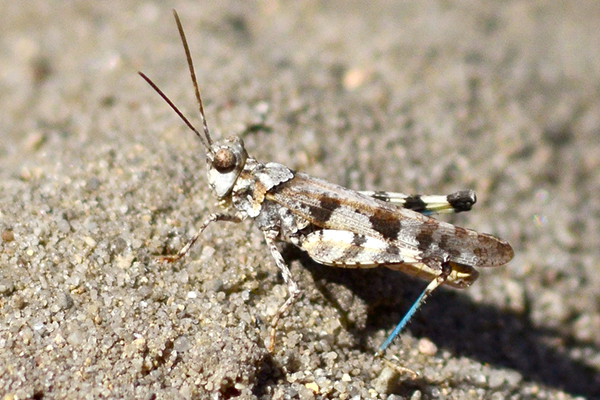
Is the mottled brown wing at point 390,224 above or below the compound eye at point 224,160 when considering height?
above

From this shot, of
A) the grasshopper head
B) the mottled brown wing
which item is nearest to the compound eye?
the grasshopper head

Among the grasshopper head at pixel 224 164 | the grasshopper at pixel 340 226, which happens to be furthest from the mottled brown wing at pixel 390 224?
the grasshopper head at pixel 224 164

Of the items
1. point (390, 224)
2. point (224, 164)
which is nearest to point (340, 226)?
point (390, 224)

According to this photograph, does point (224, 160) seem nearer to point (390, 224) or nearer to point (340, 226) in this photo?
point (340, 226)

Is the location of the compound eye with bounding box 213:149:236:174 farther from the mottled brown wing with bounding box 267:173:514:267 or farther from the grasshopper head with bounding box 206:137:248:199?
the mottled brown wing with bounding box 267:173:514:267

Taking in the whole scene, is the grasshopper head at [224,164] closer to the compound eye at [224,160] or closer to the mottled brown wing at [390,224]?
the compound eye at [224,160]

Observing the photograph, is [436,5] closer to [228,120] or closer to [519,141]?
[519,141]

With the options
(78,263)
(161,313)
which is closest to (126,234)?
(78,263)
